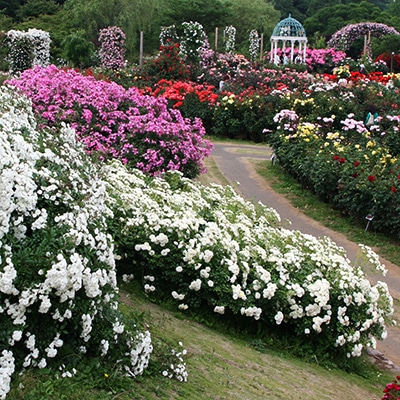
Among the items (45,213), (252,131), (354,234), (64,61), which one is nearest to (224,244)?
(45,213)

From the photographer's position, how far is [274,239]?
6.69 meters

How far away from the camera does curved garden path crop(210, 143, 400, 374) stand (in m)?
6.81

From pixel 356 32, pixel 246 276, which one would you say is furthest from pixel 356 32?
pixel 246 276

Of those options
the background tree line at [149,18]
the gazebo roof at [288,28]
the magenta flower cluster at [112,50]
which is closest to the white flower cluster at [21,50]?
the magenta flower cluster at [112,50]

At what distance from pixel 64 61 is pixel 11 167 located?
29103mm

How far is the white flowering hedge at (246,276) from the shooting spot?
581 centimetres

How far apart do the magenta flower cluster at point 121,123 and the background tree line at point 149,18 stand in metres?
18.6

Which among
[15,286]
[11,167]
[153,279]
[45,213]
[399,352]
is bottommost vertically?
[399,352]

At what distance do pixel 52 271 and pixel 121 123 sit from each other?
711 cm

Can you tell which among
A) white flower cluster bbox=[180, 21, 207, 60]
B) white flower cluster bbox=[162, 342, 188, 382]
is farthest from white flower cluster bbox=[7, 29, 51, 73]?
white flower cluster bbox=[162, 342, 188, 382]

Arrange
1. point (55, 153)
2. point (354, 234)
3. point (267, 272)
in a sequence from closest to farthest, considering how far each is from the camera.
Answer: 1. point (55, 153)
2. point (267, 272)
3. point (354, 234)

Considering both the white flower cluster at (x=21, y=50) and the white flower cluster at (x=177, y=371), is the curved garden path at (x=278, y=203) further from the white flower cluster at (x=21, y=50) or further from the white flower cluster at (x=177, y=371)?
the white flower cluster at (x=21, y=50)

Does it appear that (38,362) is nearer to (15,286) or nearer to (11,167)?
(15,286)

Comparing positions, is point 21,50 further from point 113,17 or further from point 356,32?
point 356,32
